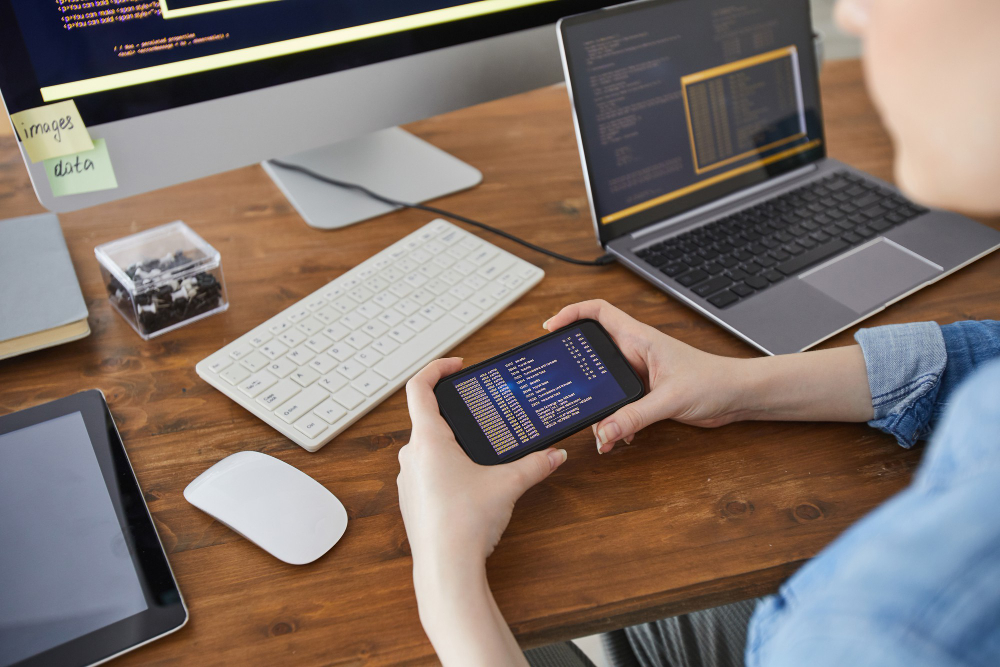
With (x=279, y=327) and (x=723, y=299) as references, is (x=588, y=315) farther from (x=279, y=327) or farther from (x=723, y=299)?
(x=279, y=327)

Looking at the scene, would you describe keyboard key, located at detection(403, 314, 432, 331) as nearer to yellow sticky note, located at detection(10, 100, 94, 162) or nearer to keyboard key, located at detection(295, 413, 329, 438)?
keyboard key, located at detection(295, 413, 329, 438)

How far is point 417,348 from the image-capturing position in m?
0.68

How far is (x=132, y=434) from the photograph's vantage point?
615mm

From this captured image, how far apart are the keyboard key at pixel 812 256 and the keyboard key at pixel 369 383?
45 centimetres

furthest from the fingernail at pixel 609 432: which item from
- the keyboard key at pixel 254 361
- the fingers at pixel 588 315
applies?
the keyboard key at pixel 254 361

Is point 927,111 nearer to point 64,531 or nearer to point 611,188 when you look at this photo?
point 611,188

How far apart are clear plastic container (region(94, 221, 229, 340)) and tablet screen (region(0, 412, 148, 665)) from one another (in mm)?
→ 158

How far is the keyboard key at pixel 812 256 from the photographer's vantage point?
768mm

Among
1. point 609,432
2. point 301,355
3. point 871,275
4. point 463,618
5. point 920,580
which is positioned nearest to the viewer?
point 920,580

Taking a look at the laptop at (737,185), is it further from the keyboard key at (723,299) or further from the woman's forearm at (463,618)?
the woman's forearm at (463,618)

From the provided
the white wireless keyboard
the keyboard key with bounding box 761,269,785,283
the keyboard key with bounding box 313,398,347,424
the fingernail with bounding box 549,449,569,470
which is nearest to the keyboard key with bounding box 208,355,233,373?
the white wireless keyboard

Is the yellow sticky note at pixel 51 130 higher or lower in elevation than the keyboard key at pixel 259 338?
higher

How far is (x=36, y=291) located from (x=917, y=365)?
0.85m

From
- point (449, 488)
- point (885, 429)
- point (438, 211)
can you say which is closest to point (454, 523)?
point (449, 488)
